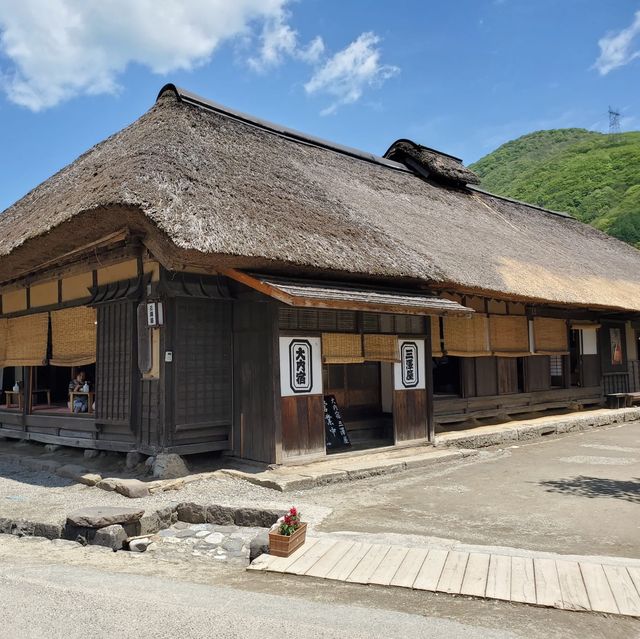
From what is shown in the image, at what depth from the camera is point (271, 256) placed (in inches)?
282

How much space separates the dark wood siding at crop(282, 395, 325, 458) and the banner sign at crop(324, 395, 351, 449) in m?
1.03

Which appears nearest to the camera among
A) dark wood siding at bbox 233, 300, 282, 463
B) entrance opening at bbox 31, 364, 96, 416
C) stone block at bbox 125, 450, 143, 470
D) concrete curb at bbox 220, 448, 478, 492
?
concrete curb at bbox 220, 448, 478, 492

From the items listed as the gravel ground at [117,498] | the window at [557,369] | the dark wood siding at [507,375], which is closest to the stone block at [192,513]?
the gravel ground at [117,498]

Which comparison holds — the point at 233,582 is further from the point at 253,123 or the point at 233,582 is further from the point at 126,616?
the point at 253,123

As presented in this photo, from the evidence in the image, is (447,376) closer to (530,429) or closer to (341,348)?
(530,429)

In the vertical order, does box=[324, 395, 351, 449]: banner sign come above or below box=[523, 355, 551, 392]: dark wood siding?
below

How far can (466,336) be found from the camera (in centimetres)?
1138

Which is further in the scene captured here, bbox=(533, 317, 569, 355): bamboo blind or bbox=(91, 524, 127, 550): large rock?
bbox=(533, 317, 569, 355): bamboo blind

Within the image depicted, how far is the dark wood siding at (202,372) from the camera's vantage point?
7.73m

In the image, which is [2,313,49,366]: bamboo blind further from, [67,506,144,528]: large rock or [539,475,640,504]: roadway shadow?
[539,475,640,504]: roadway shadow

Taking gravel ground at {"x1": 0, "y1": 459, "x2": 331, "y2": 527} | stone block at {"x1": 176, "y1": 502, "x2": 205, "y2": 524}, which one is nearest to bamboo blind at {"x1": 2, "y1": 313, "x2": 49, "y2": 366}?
gravel ground at {"x1": 0, "y1": 459, "x2": 331, "y2": 527}

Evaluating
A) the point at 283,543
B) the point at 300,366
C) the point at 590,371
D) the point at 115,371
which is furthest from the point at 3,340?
the point at 590,371

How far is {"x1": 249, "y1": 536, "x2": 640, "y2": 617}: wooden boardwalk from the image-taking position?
11.6 feet

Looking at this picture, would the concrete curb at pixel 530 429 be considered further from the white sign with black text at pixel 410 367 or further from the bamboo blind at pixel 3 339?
the bamboo blind at pixel 3 339
